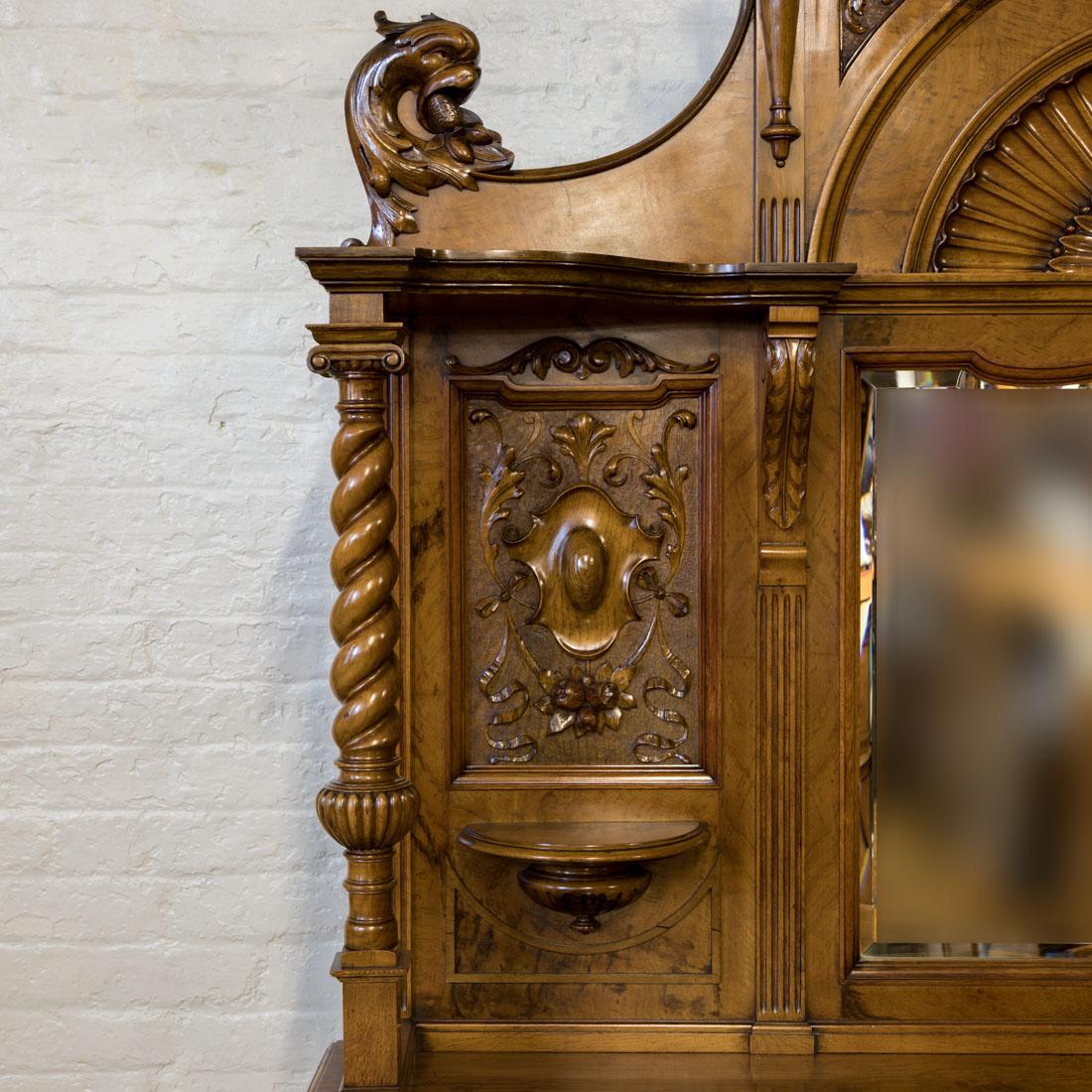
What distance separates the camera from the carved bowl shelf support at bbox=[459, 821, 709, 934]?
4.71 feet

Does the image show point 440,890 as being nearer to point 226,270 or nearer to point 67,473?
point 67,473

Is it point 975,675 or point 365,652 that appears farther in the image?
point 975,675

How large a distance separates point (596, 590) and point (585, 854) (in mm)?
331

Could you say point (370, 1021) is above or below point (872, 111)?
below

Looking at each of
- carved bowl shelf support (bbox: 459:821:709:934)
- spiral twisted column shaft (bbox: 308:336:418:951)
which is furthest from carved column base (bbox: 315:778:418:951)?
carved bowl shelf support (bbox: 459:821:709:934)

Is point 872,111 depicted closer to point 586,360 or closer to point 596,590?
point 586,360

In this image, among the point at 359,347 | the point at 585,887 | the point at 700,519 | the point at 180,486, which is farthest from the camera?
the point at 180,486

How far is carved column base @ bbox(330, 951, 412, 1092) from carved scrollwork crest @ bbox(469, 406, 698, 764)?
321 millimetres

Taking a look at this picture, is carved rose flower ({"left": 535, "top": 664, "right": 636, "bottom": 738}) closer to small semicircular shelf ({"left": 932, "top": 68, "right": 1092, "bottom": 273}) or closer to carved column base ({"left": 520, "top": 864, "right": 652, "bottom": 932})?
carved column base ({"left": 520, "top": 864, "right": 652, "bottom": 932})

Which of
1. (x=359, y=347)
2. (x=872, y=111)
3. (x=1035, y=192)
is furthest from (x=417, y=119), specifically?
(x=1035, y=192)

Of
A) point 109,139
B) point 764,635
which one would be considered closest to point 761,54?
point 764,635

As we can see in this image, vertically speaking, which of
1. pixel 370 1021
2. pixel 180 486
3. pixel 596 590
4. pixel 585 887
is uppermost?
pixel 180 486

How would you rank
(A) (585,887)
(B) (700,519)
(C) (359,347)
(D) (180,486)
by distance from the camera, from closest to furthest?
(C) (359,347) → (A) (585,887) → (B) (700,519) → (D) (180,486)

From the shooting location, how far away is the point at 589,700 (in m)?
1.58
